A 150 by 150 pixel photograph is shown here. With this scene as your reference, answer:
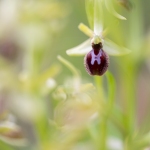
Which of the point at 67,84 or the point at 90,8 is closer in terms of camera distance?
the point at 90,8

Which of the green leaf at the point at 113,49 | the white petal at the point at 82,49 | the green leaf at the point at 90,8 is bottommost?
the green leaf at the point at 113,49

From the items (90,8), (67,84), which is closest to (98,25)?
(90,8)

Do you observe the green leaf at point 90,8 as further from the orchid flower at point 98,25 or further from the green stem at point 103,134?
the green stem at point 103,134

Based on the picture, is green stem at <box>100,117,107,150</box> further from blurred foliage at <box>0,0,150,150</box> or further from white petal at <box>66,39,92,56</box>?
white petal at <box>66,39,92,56</box>

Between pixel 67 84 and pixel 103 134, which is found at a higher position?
pixel 67 84

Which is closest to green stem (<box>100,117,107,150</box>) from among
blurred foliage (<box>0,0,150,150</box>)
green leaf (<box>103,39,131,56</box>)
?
blurred foliage (<box>0,0,150,150</box>)

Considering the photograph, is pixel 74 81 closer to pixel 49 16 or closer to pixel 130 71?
pixel 130 71

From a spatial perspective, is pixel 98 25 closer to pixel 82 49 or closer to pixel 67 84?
pixel 82 49

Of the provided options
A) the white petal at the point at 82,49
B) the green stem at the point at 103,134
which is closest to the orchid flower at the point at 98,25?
the white petal at the point at 82,49

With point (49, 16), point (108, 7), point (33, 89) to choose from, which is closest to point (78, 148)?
point (33, 89)
